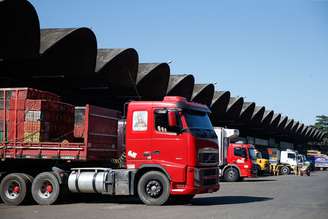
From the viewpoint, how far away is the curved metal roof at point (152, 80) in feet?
122

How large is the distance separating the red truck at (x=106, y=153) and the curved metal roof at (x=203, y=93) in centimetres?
3303

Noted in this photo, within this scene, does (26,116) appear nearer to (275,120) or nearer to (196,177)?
(196,177)

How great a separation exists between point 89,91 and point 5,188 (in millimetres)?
21823

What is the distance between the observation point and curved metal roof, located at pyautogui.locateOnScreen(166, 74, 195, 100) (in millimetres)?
42513

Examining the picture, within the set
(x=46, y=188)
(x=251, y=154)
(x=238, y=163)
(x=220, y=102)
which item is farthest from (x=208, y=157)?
(x=220, y=102)

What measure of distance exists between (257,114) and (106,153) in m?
57.6

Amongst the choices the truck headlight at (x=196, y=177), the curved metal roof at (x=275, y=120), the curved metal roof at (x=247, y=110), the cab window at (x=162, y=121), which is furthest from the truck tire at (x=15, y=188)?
the curved metal roof at (x=275, y=120)

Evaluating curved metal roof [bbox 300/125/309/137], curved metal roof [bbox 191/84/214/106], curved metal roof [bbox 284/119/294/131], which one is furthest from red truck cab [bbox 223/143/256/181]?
curved metal roof [bbox 300/125/309/137]

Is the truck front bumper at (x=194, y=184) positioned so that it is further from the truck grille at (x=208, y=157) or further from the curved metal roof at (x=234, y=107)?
the curved metal roof at (x=234, y=107)

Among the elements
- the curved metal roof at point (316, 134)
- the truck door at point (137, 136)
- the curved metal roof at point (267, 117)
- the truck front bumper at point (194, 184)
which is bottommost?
the truck front bumper at point (194, 184)

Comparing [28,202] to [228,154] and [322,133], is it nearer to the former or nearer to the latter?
[228,154]

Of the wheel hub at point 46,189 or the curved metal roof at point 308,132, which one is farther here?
the curved metal roof at point 308,132

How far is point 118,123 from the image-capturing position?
591 inches

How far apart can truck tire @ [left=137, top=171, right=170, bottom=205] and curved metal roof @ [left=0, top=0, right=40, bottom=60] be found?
1288 centimetres
